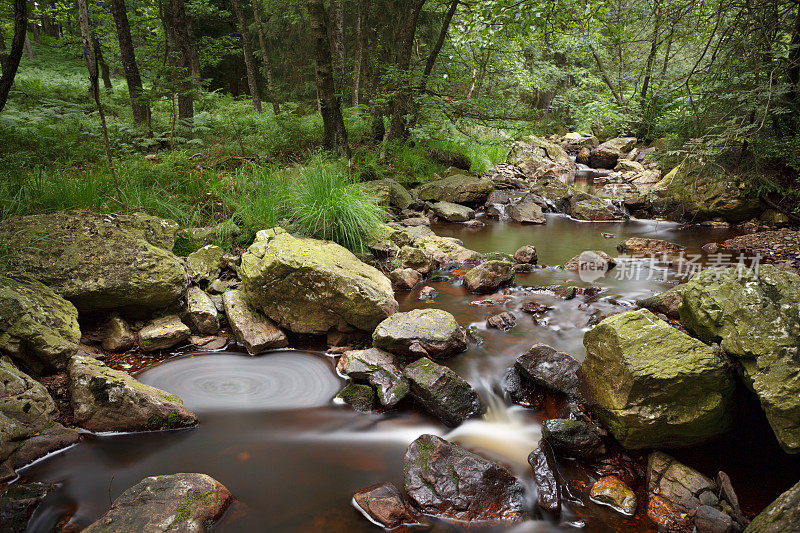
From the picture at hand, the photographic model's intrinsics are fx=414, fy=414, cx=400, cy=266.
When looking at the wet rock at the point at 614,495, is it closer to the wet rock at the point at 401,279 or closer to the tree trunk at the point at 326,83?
the wet rock at the point at 401,279

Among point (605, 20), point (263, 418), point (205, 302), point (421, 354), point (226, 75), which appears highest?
point (226, 75)

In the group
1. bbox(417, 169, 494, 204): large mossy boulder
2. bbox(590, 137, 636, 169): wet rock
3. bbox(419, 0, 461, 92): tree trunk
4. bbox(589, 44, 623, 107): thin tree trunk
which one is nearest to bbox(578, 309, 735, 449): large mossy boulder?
bbox(417, 169, 494, 204): large mossy boulder

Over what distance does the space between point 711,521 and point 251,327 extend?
4.18 meters

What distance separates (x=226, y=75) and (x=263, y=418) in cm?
2253

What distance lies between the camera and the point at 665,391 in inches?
116

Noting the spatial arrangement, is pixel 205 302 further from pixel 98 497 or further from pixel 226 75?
pixel 226 75

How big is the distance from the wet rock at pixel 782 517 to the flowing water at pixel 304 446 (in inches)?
26.1

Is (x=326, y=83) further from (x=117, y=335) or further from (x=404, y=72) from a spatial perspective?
(x=117, y=335)

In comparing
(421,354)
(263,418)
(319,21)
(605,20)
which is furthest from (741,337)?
(319,21)

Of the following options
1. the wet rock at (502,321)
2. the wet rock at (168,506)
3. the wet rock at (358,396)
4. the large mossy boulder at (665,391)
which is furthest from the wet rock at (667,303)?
the wet rock at (168,506)

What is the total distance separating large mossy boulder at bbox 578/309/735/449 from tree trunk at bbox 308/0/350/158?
7.46 meters

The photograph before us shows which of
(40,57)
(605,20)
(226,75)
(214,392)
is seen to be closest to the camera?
(214,392)

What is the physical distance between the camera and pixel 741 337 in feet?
9.66

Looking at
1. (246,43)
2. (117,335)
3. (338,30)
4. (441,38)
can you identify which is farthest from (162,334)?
(246,43)
